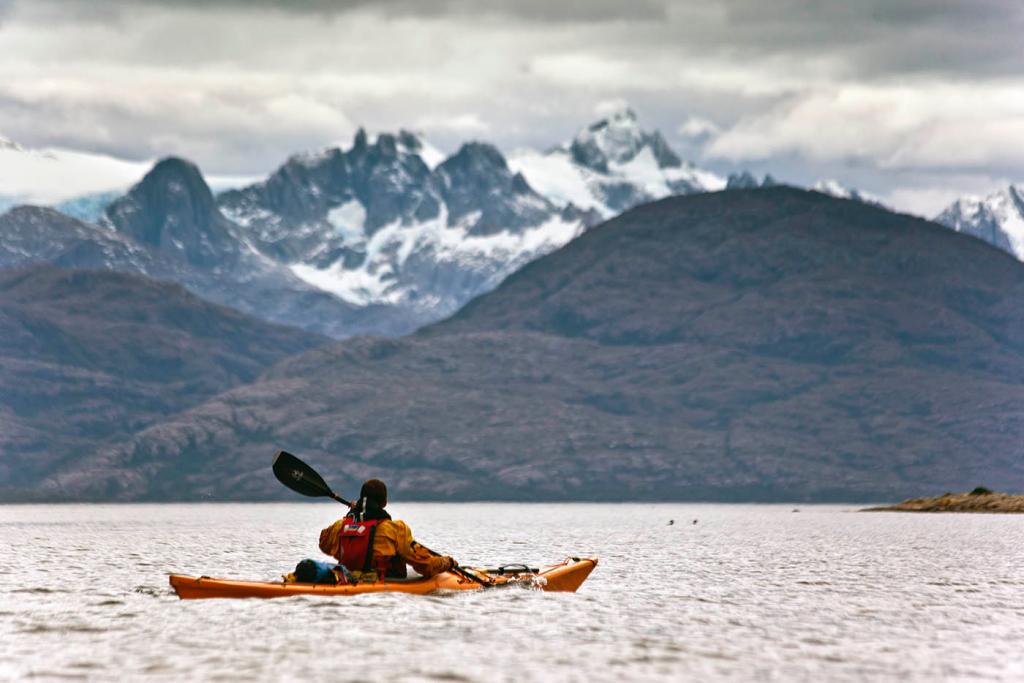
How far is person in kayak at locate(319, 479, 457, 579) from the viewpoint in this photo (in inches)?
2283

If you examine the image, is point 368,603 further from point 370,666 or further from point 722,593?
point 722,593

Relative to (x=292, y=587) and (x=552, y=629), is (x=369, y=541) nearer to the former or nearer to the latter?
(x=292, y=587)

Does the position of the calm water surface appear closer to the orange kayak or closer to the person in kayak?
the orange kayak

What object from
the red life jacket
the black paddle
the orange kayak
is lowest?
the orange kayak

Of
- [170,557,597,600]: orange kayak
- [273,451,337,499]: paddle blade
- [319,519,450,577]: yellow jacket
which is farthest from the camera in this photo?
[273,451,337,499]: paddle blade

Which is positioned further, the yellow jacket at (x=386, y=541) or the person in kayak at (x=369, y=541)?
the yellow jacket at (x=386, y=541)

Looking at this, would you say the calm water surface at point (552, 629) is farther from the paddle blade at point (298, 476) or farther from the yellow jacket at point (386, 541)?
the paddle blade at point (298, 476)

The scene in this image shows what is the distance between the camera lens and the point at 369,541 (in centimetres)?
5828

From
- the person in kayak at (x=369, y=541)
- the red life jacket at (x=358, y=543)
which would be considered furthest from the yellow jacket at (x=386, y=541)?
the red life jacket at (x=358, y=543)

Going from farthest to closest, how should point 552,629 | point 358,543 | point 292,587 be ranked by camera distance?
1. point 292,587
2. point 358,543
3. point 552,629

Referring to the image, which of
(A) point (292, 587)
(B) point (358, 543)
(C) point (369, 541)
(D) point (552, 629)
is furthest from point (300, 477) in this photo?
(D) point (552, 629)

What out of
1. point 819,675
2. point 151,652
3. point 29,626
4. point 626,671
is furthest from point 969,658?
point 29,626

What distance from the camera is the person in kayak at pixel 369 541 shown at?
190 feet

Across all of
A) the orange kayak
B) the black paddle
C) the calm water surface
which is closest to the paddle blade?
the black paddle
